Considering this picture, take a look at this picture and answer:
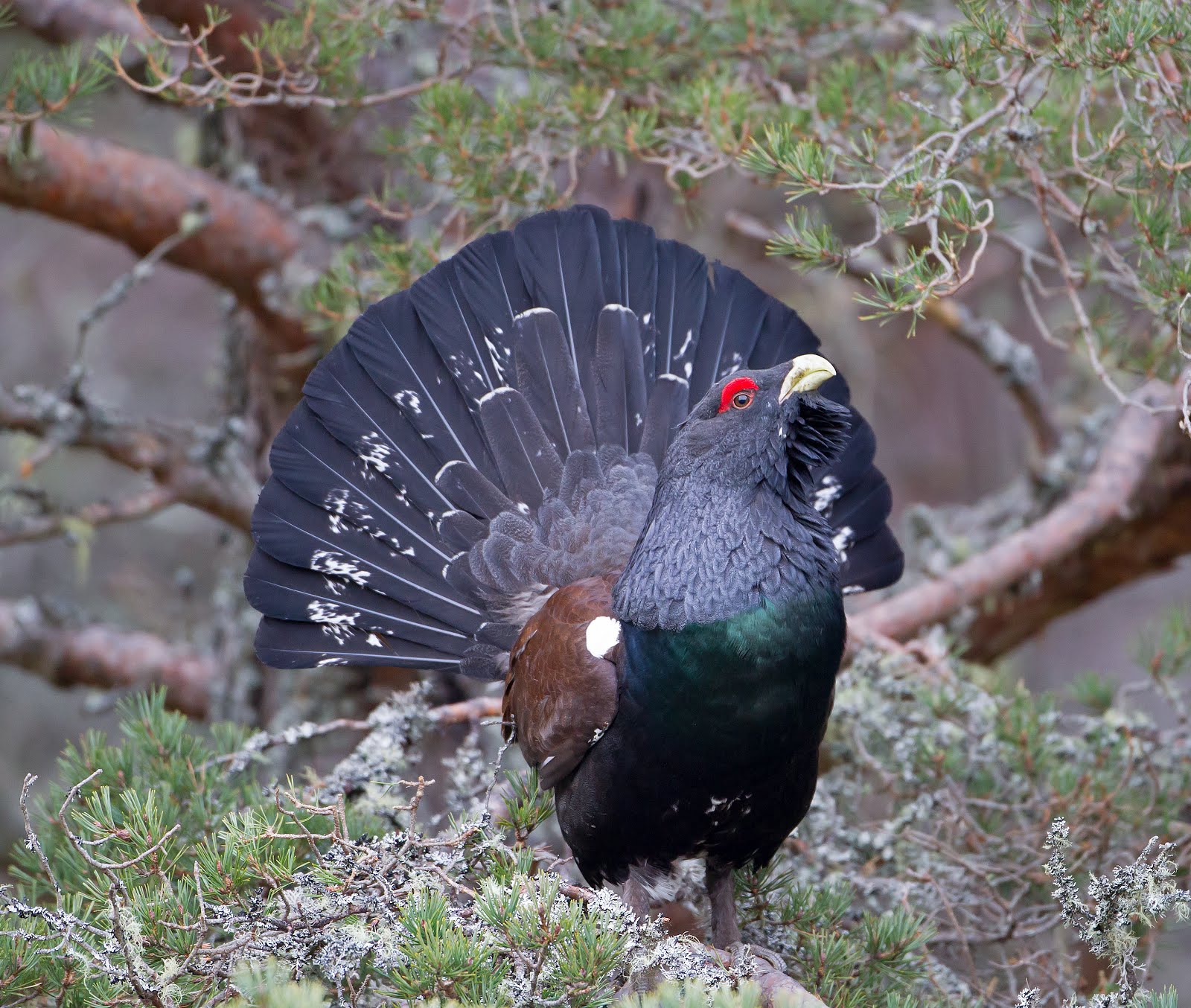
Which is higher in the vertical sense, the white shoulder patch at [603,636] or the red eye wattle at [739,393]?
the red eye wattle at [739,393]

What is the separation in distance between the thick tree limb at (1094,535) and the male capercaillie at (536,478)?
0.64 metres

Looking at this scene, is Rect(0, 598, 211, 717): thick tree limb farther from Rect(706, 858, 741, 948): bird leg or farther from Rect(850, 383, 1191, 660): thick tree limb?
Rect(850, 383, 1191, 660): thick tree limb

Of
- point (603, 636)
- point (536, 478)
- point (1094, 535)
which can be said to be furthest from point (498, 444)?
point (1094, 535)

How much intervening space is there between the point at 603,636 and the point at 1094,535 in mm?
1958

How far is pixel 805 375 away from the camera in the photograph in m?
2.38

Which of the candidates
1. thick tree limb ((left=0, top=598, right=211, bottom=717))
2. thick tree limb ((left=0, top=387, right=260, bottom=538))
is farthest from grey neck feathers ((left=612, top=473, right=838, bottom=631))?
thick tree limb ((left=0, top=598, right=211, bottom=717))

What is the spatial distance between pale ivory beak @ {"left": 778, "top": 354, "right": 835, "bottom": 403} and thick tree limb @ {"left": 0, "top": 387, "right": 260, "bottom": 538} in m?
1.70

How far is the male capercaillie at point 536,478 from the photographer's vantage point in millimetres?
2576

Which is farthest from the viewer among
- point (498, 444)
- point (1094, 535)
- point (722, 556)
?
point (1094, 535)

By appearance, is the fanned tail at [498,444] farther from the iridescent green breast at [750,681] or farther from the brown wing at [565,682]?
the iridescent green breast at [750,681]

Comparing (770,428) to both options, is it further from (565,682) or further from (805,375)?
(565,682)

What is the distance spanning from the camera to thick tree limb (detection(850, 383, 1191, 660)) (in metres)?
3.66

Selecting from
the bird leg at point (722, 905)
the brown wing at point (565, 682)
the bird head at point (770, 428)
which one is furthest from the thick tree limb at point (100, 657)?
the bird head at point (770, 428)

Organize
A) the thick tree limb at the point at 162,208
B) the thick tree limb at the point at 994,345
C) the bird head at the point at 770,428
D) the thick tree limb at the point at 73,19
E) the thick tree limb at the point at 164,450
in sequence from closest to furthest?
the bird head at the point at 770,428 → the thick tree limb at the point at 162,208 → the thick tree limb at the point at 164,450 → the thick tree limb at the point at 73,19 → the thick tree limb at the point at 994,345
